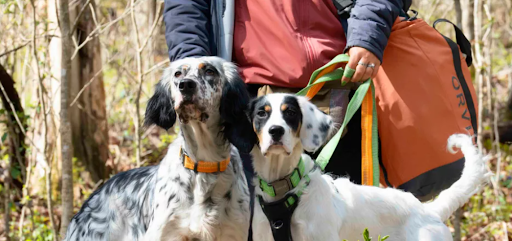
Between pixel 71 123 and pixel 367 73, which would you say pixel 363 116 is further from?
pixel 71 123

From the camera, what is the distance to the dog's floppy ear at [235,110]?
A: 133 inches

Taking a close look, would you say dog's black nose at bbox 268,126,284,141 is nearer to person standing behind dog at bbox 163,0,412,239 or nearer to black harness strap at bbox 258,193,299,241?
black harness strap at bbox 258,193,299,241

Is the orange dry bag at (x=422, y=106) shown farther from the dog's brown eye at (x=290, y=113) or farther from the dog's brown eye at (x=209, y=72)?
the dog's brown eye at (x=209, y=72)

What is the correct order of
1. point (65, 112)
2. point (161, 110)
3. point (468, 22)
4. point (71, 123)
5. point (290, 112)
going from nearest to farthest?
1. point (290, 112)
2. point (161, 110)
3. point (65, 112)
4. point (468, 22)
5. point (71, 123)

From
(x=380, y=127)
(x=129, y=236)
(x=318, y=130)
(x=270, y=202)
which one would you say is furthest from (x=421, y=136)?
(x=129, y=236)

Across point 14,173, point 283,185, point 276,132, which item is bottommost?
point 14,173

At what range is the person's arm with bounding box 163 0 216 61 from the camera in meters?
3.66

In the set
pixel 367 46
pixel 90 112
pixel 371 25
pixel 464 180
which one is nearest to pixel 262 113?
pixel 367 46

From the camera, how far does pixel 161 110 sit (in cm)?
363

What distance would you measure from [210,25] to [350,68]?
898mm

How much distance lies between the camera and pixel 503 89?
11.3 metres

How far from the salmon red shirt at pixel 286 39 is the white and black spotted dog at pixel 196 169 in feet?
0.61

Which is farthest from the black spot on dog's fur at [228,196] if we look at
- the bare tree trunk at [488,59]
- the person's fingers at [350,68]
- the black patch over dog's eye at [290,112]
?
the bare tree trunk at [488,59]

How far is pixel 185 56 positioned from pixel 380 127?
1.23 m
